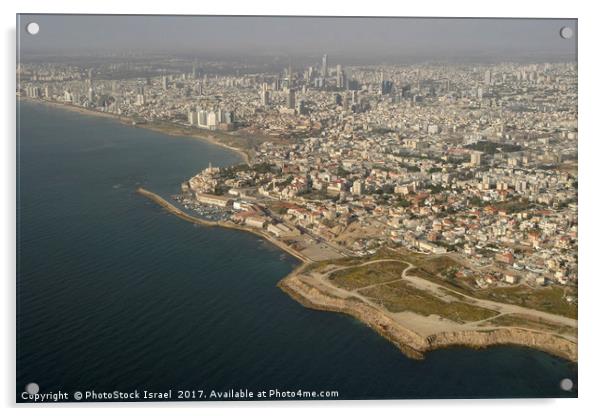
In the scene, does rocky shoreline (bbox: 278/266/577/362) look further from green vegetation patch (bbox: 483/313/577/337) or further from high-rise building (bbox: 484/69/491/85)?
high-rise building (bbox: 484/69/491/85)

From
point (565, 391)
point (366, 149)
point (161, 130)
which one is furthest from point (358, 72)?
point (161, 130)

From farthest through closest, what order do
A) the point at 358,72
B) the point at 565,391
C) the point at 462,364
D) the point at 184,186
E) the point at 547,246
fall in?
the point at 184,186
the point at 358,72
the point at 547,246
the point at 462,364
the point at 565,391

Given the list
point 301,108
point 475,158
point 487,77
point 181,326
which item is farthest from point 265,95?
point 181,326

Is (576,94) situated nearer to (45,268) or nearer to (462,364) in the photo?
(462,364)

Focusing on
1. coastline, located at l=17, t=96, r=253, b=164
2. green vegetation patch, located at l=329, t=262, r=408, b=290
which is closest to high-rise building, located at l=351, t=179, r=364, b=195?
green vegetation patch, located at l=329, t=262, r=408, b=290

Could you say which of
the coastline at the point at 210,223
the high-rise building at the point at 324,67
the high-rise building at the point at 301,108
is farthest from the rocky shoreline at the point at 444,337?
the high-rise building at the point at 301,108

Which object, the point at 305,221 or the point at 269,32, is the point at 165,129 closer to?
the point at 305,221
